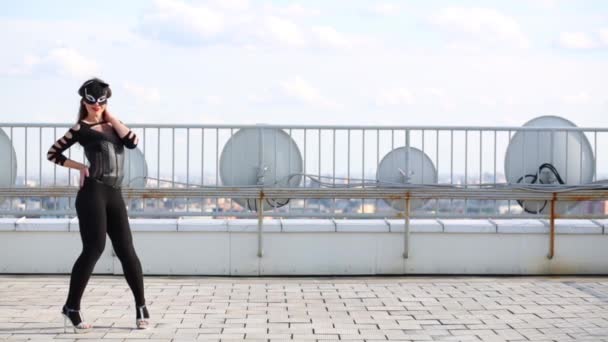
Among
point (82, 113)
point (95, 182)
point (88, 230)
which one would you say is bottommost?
point (88, 230)

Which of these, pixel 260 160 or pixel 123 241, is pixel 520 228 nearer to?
pixel 260 160

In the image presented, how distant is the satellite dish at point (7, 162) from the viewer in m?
11.3

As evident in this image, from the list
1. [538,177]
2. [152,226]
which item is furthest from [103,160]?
[538,177]

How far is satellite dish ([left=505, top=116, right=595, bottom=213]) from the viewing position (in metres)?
11.8

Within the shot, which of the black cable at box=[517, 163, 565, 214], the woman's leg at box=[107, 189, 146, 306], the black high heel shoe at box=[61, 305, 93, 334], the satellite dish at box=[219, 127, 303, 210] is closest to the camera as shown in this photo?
the black high heel shoe at box=[61, 305, 93, 334]

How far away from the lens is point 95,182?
7.86m

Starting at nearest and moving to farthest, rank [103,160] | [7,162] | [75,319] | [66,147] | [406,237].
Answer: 1. [75,319]
2. [103,160]
3. [66,147]
4. [406,237]
5. [7,162]

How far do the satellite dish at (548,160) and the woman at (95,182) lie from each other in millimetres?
5223

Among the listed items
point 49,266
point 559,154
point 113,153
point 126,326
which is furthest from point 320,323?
point 559,154

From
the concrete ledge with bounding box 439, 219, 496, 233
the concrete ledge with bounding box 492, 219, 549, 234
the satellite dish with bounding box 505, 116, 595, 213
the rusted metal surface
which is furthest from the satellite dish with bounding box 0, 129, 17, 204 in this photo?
the rusted metal surface

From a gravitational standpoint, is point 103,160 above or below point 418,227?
above

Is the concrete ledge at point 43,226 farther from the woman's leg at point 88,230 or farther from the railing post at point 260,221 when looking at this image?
the woman's leg at point 88,230

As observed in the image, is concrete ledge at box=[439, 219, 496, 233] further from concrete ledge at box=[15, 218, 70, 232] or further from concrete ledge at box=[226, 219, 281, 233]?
concrete ledge at box=[15, 218, 70, 232]

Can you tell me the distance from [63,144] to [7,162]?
3.64m
